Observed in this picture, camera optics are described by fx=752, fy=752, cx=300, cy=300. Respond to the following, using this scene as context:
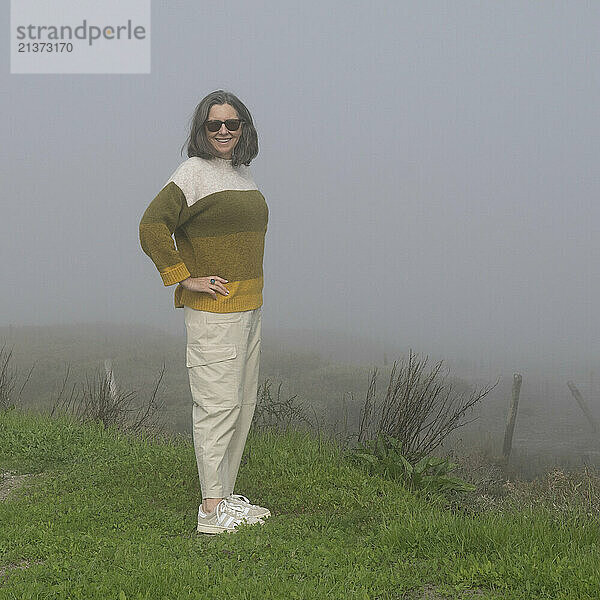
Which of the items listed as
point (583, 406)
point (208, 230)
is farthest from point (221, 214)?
point (583, 406)

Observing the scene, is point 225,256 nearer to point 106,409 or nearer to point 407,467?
point 407,467

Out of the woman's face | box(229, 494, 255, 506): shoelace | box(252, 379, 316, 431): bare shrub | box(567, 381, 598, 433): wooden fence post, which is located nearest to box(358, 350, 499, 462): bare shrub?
box(252, 379, 316, 431): bare shrub

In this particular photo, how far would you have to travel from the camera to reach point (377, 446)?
6387 millimetres

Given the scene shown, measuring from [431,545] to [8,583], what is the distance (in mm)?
2272

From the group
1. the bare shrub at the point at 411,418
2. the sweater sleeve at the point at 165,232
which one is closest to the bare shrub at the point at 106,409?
the bare shrub at the point at 411,418

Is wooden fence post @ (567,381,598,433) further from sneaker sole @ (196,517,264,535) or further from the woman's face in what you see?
the woman's face

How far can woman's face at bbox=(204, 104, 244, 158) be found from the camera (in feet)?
15.0

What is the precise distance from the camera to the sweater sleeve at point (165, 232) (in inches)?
173

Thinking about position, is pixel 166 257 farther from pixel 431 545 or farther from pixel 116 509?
pixel 431 545

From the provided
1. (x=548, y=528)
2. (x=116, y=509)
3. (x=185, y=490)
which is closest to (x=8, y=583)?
(x=116, y=509)

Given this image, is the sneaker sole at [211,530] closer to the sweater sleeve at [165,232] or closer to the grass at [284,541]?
the grass at [284,541]

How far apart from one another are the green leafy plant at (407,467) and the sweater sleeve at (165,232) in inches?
99.3

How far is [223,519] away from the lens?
466 centimetres

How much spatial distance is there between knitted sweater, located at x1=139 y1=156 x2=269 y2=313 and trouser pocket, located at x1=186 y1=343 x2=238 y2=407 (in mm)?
250
